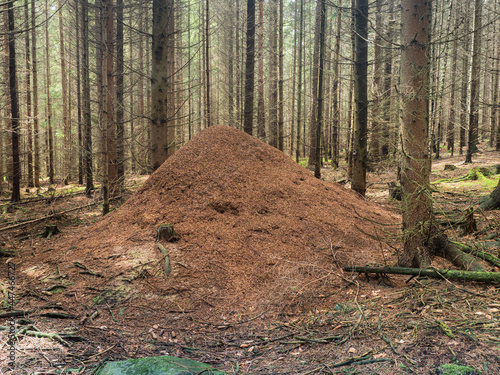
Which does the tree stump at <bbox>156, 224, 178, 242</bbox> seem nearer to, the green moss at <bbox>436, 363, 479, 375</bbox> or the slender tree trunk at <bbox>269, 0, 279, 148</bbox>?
the green moss at <bbox>436, 363, 479, 375</bbox>

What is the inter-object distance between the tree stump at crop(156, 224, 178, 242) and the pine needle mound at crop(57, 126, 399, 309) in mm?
125

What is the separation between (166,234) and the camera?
488 cm

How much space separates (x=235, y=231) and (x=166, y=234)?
111 centimetres

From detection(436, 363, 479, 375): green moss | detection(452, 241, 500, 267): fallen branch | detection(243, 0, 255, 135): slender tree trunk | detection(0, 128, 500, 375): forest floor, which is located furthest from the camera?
detection(243, 0, 255, 135): slender tree trunk

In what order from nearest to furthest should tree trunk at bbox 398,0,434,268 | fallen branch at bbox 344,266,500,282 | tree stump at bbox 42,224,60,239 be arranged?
fallen branch at bbox 344,266,500,282 < tree trunk at bbox 398,0,434,268 < tree stump at bbox 42,224,60,239

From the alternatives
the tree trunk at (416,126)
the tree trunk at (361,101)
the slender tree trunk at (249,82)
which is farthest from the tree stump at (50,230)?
the tree trunk at (361,101)

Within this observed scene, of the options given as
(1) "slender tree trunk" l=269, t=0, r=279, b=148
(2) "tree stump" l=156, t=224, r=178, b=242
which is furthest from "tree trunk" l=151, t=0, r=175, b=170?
(1) "slender tree trunk" l=269, t=0, r=279, b=148

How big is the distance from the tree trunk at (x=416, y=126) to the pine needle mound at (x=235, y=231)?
616 mm

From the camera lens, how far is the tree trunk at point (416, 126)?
366cm

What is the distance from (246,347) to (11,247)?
560 cm

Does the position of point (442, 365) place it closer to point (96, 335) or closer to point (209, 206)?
point (96, 335)

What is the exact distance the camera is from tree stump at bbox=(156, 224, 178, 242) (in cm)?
486

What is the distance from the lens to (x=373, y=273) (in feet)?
14.2

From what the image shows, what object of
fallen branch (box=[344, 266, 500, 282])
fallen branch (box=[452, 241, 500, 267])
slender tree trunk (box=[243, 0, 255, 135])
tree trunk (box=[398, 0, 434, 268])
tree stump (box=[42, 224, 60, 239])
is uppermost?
slender tree trunk (box=[243, 0, 255, 135])
